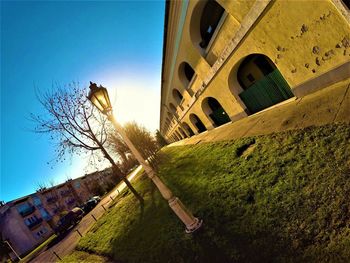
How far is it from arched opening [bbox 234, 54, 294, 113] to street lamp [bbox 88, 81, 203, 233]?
21.0 feet

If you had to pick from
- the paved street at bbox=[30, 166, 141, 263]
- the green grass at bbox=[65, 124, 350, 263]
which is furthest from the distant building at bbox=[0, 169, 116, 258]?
the green grass at bbox=[65, 124, 350, 263]

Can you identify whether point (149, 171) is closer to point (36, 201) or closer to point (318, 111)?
point (318, 111)

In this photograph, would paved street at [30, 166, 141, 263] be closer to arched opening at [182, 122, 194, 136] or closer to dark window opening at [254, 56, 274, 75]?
arched opening at [182, 122, 194, 136]

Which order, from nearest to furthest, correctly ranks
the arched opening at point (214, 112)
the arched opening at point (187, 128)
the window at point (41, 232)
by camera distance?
the arched opening at point (214, 112), the arched opening at point (187, 128), the window at point (41, 232)

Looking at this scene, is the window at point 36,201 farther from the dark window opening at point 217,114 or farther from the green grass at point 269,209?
the green grass at point 269,209

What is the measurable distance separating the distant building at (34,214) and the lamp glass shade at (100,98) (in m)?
40.3

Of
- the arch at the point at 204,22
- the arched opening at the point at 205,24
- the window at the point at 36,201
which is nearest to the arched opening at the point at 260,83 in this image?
the arched opening at the point at 205,24

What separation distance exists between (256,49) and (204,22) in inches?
186

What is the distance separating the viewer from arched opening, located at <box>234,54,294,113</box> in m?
8.70

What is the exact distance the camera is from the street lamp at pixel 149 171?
4.48m

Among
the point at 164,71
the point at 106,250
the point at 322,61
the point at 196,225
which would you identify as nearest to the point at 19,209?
the point at 164,71

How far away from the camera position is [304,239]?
9.21ft

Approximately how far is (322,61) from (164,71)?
15.3 meters

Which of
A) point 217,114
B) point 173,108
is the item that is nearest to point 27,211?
point 173,108
